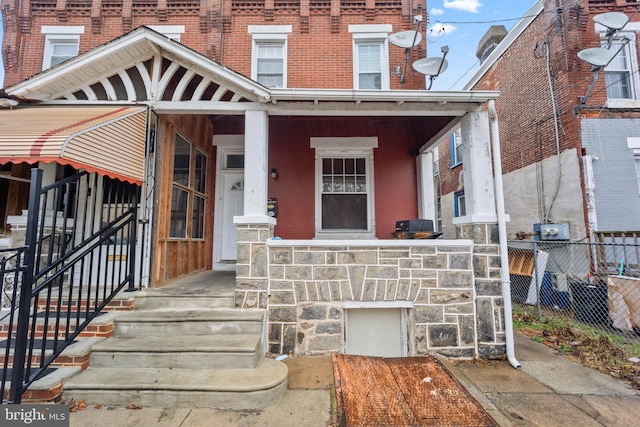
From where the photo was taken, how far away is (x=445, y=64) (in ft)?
17.9

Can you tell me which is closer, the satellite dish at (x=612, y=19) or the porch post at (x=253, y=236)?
the porch post at (x=253, y=236)

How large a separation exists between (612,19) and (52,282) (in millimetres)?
10502

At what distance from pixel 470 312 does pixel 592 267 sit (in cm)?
440

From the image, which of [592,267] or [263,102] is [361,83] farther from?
[592,267]

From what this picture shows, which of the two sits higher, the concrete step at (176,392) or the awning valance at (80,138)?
the awning valance at (80,138)

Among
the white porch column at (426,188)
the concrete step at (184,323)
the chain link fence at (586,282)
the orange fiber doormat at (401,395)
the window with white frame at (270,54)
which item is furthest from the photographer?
the window with white frame at (270,54)

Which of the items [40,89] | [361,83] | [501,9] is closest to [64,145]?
[40,89]

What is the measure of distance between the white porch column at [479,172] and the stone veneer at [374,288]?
215 mm

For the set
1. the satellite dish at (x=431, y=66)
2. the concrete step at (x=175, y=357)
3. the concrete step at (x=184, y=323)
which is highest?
the satellite dish at (x=431, y=66)

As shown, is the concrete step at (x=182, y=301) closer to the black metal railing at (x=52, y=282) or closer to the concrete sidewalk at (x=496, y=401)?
the black metal railing at (x=52, y=282)

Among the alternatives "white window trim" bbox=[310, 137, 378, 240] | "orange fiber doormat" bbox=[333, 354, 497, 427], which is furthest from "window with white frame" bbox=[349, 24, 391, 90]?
"orange fiber doormat" bbox=[333, 354, 497, 427]

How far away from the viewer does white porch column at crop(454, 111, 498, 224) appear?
3900mm

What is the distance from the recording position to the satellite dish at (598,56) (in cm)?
601

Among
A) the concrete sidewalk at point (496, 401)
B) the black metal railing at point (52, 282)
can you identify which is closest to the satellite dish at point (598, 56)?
the concrete sidewalk at point (496, 401)
